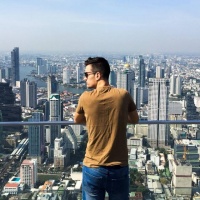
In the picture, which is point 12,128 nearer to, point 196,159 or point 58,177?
point 58,177

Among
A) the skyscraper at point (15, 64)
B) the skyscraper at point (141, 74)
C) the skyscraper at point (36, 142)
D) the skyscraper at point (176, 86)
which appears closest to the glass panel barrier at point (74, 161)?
the skyscraper at point (36, 142)

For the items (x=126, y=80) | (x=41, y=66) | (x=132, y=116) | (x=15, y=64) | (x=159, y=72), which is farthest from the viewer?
(x=41, y=66)

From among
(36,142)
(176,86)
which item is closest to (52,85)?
(176,86)

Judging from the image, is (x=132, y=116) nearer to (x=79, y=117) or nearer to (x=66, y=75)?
(x=79, y=117)

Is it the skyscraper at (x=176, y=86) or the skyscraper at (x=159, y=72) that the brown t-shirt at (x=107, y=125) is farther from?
the skyscraper at (x=159, y=72)

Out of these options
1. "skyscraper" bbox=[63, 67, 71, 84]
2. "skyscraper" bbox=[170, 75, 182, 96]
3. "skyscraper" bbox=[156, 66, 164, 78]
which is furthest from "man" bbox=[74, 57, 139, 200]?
"skyscraper" bbox=[63, 67, 71, 84]

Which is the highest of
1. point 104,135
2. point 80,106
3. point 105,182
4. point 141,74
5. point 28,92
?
point 80,106

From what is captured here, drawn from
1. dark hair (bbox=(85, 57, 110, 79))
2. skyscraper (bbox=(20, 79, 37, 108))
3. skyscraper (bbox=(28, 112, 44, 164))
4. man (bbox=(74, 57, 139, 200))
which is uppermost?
dark hair (bbox=(85, 57, 110, 79))

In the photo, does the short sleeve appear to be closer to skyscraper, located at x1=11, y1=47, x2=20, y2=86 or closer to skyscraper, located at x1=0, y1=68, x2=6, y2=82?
skyscraper, located at x1=0, y1=68, x2=6, y2=82
